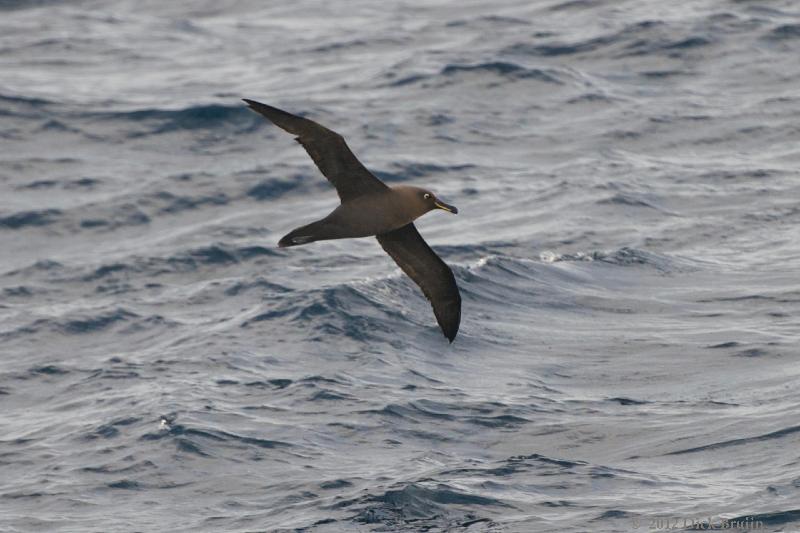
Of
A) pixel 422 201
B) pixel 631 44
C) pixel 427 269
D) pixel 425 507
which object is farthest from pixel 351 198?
pixel 631 44

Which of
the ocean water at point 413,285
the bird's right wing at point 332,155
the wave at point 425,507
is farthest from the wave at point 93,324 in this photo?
the bird's right wing at point 332,155

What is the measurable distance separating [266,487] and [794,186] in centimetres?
1120

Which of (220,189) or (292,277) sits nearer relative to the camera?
(292,277)

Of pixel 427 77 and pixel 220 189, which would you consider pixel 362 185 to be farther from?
pixel 427 77

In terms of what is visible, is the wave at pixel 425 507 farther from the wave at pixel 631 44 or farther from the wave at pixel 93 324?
the wave at pixel 631 44

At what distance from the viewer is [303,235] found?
47.1 ft

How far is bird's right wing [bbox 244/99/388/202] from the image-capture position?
14.0 m

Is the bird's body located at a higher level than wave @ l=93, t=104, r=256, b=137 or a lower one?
higher

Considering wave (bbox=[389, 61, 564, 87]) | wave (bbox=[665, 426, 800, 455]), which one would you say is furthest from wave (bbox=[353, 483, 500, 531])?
wave (bbox=[389, 61, 564, 87])

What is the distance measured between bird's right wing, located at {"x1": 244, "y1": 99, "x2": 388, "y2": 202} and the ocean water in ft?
10.0

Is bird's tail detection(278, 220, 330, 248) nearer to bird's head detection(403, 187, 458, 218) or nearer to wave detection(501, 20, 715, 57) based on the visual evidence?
bird's head detection(403, 187, 458, 218)

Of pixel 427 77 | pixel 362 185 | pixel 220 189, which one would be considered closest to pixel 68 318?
pixel 220 189

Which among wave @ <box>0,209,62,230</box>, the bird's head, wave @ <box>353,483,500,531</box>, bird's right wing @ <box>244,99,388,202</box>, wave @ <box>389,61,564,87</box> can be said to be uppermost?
bird's right wing @ <box>244,99,388,202</box>

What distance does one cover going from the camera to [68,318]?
21547mm
